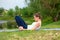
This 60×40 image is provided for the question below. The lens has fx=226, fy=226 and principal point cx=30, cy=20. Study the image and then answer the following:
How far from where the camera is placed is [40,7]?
22.9m

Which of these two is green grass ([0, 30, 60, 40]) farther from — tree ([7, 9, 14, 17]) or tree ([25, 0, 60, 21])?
tree ([7, 9, 14, 17])

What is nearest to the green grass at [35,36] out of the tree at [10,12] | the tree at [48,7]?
the tree at [48,7]

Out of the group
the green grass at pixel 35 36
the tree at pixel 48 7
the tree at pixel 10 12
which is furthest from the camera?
the tree at pixel 10 12

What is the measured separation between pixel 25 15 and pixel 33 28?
39.2 metres

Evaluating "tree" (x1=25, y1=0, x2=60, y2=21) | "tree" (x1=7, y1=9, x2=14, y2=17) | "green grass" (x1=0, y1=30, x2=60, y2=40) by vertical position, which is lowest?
"tree" (x1=7, y1=9, x2=14, y2=17)

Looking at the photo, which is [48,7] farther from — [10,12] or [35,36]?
[10,12]

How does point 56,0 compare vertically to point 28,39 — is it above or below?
below

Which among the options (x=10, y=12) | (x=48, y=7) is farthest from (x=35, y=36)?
(x=10, y=12)

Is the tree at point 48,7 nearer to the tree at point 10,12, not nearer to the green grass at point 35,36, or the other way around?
the green grass at point 35,36

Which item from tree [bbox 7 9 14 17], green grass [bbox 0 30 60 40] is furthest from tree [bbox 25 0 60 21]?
tree [bbox 7 9 14 17]

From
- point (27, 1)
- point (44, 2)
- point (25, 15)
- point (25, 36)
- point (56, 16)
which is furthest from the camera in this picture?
point (25, 15)

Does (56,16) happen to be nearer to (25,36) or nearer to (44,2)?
(44,2)

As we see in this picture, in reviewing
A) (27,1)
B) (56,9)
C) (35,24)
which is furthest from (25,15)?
(35,24)

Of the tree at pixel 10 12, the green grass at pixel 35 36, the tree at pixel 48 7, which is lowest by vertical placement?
the tree at pixel 10 12
